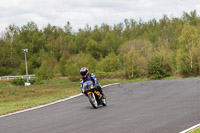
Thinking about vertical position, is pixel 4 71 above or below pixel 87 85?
below

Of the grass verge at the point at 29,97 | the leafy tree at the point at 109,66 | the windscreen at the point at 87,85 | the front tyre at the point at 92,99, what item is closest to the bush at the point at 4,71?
the leafy tree at the point at 109,66

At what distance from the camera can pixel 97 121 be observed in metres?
A: 9.93

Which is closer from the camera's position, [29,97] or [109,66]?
[29,97]

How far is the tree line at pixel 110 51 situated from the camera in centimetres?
5766

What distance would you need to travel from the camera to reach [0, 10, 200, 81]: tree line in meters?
57.7

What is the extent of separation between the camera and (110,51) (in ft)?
355

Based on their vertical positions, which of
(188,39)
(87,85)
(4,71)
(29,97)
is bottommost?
(4,71)

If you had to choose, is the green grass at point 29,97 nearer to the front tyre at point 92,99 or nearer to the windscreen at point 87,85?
the windscreen at point 87,85

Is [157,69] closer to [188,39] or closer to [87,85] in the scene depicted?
[188,39]

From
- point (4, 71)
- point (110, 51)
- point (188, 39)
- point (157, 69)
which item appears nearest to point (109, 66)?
point (157, 69)

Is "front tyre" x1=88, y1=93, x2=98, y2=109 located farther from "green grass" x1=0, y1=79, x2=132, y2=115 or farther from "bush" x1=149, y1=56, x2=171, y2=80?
"bush" x1=149, y1=56, x2=171, y2=80

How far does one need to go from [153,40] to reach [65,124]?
10263cm

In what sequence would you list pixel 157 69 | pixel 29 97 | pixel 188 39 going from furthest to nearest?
pixel 188 39 → pixel 157 69 → pixel 29 97

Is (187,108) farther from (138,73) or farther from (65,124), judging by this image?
(138,73)
